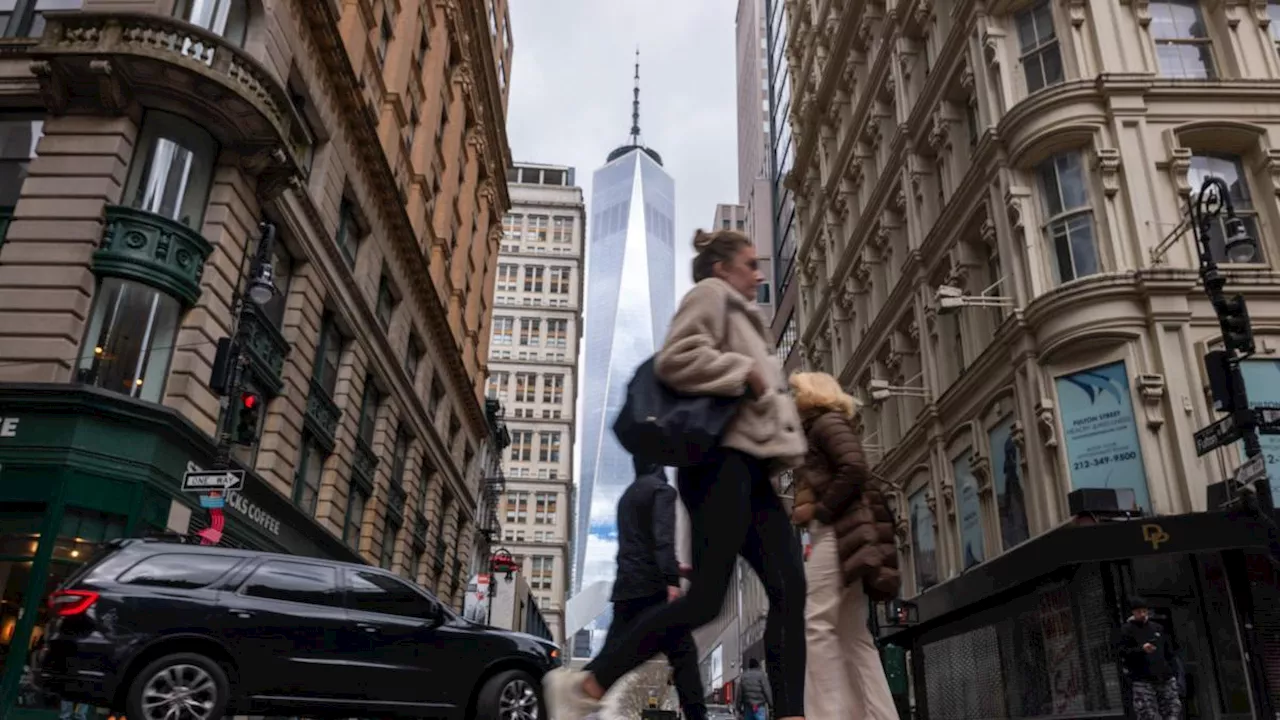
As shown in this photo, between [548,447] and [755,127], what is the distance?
142ft

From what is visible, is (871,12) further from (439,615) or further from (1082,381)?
(439,615)

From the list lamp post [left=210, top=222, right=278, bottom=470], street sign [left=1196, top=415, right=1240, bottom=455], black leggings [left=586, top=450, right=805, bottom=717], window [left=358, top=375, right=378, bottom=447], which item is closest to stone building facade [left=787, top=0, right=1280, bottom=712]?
street sign [left=1196, top=415, right=1240, bottom=455]

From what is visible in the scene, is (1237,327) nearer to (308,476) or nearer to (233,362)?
(233,362)

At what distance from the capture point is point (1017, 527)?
20.7 metres

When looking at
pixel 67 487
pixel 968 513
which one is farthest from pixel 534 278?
pixel 67 487

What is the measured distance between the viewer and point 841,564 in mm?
5316

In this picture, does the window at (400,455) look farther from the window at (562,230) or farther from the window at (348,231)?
the window at (562,230)

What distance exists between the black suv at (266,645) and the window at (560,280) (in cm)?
10423

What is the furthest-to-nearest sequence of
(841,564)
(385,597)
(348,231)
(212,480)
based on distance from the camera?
(348,231) → (212,480) → (385,597) → (841,564)

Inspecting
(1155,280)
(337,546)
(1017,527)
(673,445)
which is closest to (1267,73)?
(1155,280)

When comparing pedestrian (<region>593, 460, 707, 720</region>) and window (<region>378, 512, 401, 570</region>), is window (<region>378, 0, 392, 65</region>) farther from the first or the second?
pedestrian (<region>593, 460, 707, 720</region>)

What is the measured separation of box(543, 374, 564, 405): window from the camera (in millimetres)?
110438

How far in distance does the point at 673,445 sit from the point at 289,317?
20.2m

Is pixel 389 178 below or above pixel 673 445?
above
